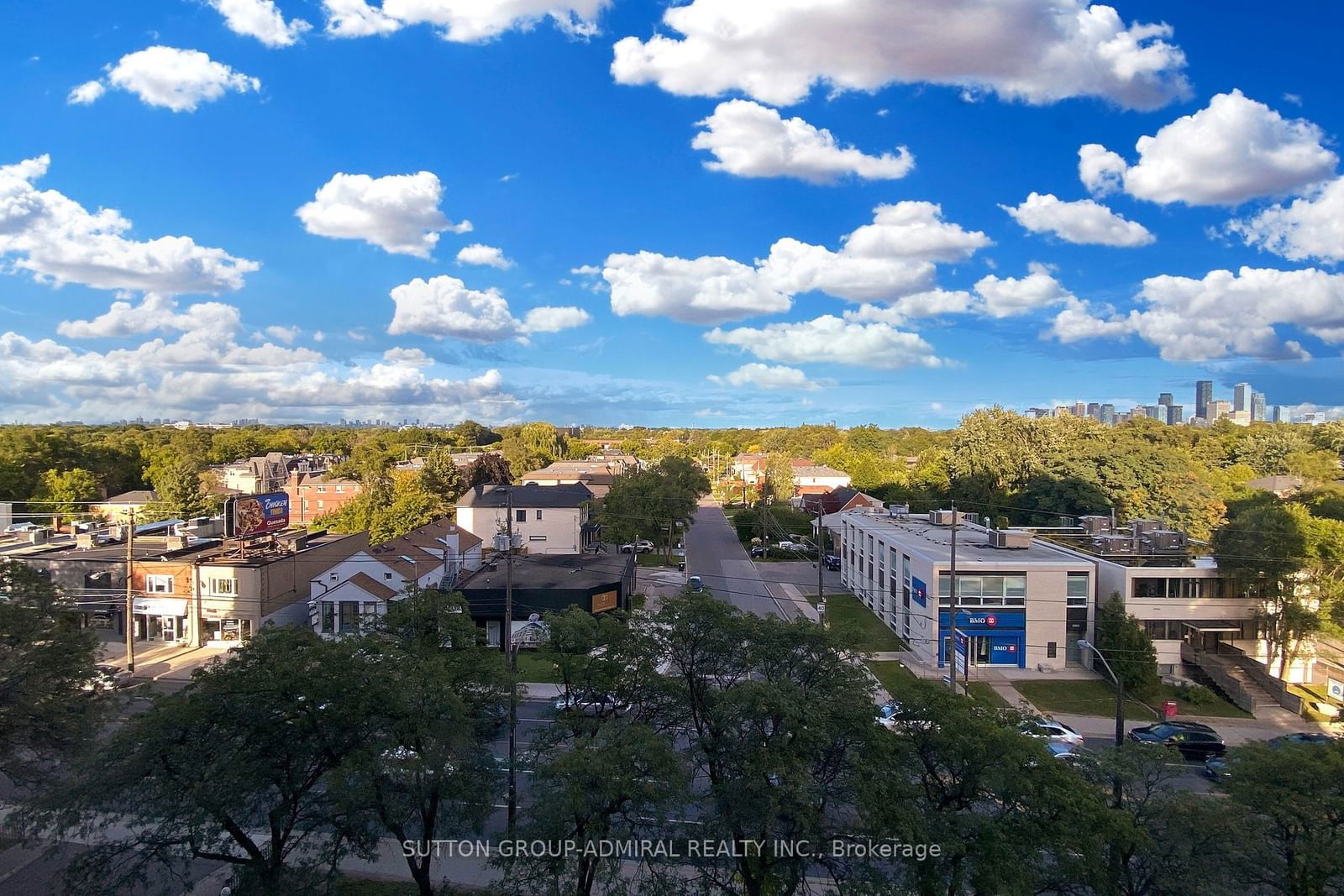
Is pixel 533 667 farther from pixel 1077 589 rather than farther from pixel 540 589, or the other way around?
pixel 1077 589

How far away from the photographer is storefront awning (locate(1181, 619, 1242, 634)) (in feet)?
98.0

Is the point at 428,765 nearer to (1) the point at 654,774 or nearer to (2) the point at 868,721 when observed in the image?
(1) the point at 654,774

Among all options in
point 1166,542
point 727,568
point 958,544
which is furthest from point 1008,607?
point 727,568

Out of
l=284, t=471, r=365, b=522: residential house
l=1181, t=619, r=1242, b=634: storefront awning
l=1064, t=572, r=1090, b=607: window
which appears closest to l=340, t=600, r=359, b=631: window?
l=1064, t=572, r=1090, b=607: window

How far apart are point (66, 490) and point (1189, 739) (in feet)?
266

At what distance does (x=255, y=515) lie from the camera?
3322cm

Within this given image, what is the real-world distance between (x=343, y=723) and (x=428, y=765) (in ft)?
6.05

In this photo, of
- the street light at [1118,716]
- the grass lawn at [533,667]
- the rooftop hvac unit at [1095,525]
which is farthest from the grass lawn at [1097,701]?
the grass lawn at [533,667]

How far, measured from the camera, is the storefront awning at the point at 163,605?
3212 cm

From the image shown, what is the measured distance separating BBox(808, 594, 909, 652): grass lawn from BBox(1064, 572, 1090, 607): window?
7.41 m

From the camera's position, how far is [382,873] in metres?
14.8

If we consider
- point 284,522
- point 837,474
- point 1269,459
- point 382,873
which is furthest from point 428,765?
point 1269,459

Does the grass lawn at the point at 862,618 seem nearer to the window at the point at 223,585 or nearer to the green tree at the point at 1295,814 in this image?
the green tree at the point at 1295,814

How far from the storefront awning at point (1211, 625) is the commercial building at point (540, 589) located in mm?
25279
